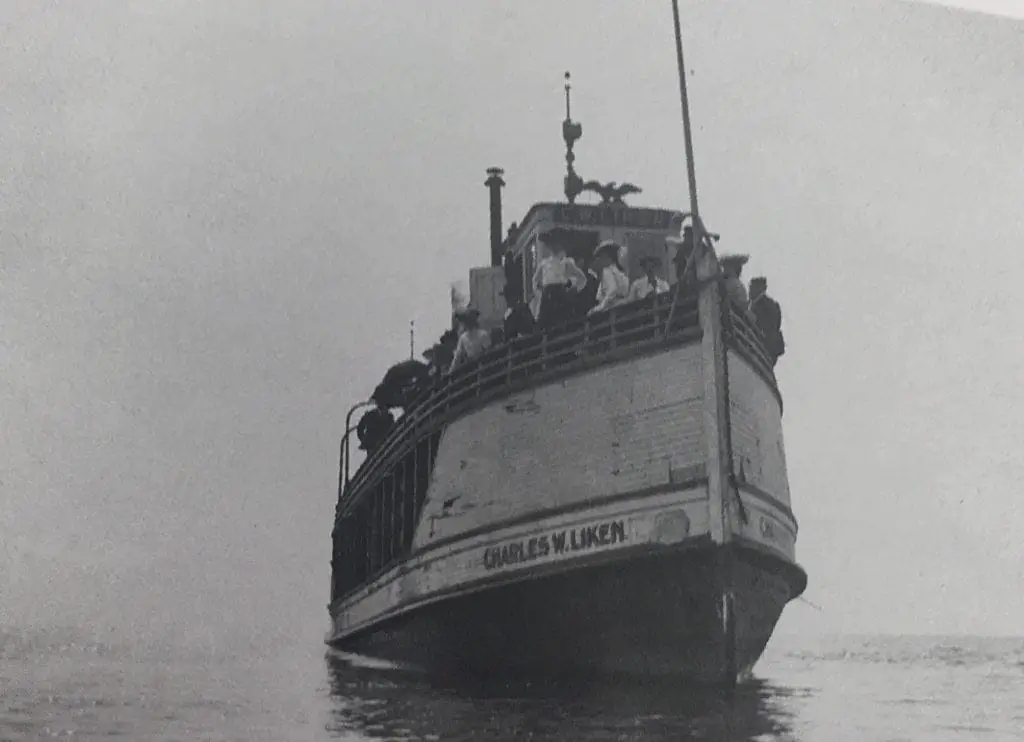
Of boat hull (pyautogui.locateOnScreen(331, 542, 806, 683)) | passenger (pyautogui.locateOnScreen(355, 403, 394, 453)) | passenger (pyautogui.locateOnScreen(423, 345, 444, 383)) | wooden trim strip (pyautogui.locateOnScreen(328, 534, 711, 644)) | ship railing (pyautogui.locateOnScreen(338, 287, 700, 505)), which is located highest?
passenger (pyautogui.locateOnScreen(423, 345, 444, 383))

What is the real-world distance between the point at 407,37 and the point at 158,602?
7.90ft

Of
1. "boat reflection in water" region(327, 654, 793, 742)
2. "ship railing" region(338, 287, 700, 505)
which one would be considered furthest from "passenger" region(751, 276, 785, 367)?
"boat reflection in water" region(327, 654, 793, 742)

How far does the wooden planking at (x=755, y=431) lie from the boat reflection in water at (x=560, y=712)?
0.88m

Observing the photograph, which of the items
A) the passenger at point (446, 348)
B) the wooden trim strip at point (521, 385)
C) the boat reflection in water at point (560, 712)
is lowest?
the boat reflection in water at point (560, 712)

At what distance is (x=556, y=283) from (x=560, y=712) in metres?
2.09

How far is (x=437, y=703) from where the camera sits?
15.7ft

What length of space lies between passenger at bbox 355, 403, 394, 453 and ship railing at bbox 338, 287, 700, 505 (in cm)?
24

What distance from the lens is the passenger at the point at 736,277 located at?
5.23 m

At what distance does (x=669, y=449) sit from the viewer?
485 cm

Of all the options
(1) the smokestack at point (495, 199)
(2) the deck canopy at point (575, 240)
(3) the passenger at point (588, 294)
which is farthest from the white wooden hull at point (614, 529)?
(2) the deck canopy at point (575, 240)

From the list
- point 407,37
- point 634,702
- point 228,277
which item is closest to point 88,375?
point 228,277

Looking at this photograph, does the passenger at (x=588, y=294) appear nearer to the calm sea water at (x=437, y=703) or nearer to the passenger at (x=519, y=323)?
the passenger at (x=519, y=323)

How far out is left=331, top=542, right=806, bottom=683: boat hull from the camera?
464 centimetres

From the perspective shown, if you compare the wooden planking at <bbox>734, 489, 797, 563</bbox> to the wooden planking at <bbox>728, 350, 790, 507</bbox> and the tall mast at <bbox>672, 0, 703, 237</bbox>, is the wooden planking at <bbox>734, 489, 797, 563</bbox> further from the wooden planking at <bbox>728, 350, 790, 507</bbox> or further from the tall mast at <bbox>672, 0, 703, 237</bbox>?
the tall mast at <bbox>672, 0, 703, 237</bbox>
